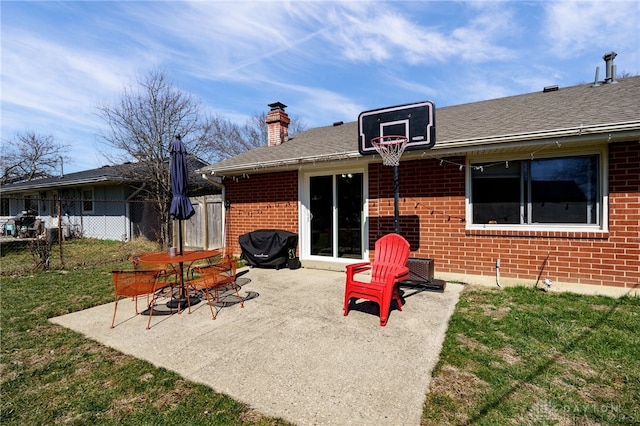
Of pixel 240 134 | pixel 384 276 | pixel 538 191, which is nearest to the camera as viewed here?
pixel 384 276

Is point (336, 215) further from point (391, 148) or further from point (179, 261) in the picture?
point (179, 261)

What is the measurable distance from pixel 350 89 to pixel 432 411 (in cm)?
1532

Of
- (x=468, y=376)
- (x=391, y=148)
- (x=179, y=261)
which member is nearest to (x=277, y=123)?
(x=391, y=148)

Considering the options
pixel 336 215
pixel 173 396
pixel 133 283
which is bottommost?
pixel 173 396

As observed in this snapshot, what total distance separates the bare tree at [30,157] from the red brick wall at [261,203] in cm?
2999

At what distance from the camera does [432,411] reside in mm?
2311

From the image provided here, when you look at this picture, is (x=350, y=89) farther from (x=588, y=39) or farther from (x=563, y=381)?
(x=563, y=381)

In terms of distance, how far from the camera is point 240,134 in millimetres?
29609

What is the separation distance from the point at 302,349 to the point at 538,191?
484cm

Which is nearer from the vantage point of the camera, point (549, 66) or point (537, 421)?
point (537, 421)

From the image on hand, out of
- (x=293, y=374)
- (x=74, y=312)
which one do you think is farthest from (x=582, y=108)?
(x=74, y=312)

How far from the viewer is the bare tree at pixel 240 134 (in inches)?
1086

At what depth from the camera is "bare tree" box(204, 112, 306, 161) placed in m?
27.6

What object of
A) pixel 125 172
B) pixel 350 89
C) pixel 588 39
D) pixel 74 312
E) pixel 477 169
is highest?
pixel 350 89
